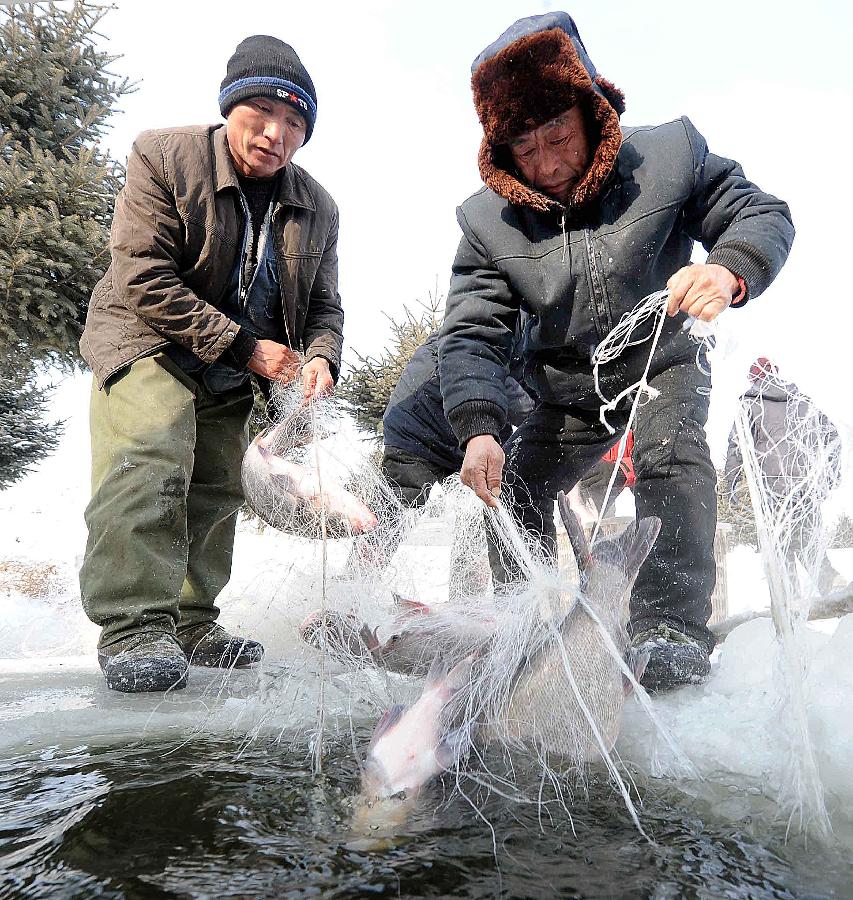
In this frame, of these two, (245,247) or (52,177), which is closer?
(245,247)

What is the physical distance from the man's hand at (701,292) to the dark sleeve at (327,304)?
1.76 meters

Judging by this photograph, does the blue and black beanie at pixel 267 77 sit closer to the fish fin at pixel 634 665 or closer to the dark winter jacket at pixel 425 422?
the dark winter jacket at pixel 425 422

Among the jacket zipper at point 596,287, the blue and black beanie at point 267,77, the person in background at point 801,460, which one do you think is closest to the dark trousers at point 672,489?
the jacket zipper at point 596,287

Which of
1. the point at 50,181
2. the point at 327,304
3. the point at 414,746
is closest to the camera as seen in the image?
the point at 414,746

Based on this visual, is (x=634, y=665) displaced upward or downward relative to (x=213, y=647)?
upward

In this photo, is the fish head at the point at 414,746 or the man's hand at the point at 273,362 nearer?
the fish head at the point at 414,746

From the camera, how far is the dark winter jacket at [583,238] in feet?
9.18

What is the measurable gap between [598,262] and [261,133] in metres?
1.55

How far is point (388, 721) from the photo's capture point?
1.82 meters

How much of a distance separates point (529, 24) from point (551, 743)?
2513 mm

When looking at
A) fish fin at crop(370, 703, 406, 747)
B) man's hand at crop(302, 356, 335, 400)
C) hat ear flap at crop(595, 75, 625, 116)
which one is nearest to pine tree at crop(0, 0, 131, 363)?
man's hand at crop(302, 356, 335, 400)

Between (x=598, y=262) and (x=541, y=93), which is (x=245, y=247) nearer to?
(x=541, y=93)

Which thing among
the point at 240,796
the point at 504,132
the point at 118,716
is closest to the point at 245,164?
the point at 504,132

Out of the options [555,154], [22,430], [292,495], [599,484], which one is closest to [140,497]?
[292,495]
